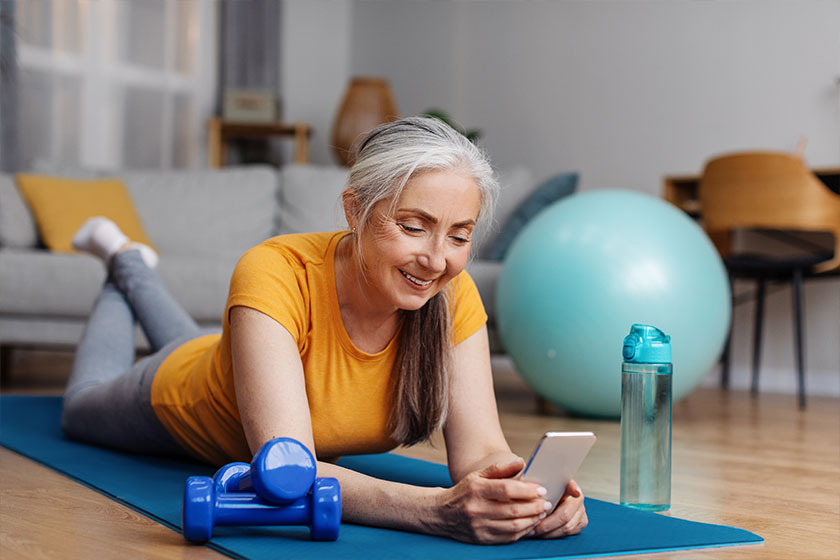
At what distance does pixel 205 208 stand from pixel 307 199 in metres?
0.47

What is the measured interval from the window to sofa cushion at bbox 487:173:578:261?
9.09ft

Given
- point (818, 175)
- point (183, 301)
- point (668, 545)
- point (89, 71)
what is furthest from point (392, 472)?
point (89, 71)

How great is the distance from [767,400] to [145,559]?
125 inches

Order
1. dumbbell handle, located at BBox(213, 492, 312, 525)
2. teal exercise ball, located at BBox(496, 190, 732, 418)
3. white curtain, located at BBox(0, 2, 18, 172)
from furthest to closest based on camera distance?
white curtain, located at BBox(0, 2, 18, 172), teal exercise ball, located at BBox(496, 190, 732, 418), dumbbell handle, located at BBox(213, 492, 312, 525)

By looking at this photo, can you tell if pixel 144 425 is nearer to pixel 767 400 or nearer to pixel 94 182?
pixel 94 182

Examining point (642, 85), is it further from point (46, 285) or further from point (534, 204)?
point (46, 285)

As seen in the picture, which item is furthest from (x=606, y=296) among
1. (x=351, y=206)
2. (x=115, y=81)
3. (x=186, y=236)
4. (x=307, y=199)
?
(x=115, y=81)

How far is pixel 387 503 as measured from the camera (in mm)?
1281

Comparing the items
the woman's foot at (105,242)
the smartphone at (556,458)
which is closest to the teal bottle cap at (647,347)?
the smartphone at (556,458)

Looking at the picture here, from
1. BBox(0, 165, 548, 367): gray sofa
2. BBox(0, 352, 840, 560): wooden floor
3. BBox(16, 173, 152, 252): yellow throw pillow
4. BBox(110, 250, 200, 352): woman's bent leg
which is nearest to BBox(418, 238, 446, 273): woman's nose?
BBox(0, 352, 840, 560): wooden floor

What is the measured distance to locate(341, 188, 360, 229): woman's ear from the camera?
1383 millimetres

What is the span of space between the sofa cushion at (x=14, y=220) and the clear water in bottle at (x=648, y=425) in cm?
306

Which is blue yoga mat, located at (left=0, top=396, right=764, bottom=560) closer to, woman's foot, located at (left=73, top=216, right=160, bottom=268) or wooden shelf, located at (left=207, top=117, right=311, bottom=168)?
woman's foot, located at (left=73, top=216, right=160, bottom=268)

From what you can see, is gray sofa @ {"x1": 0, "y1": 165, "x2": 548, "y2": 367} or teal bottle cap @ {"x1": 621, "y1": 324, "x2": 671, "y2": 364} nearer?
teal bottle cap @ {"x1": 621, "y1": 324, "x2": 671, "y2": 364}
